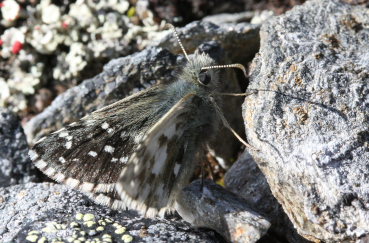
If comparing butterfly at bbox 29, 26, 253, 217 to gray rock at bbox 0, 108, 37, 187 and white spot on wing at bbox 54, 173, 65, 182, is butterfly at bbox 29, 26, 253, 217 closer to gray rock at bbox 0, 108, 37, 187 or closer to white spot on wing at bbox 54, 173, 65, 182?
white spot on wing at bbox 54, 173, 65, 182

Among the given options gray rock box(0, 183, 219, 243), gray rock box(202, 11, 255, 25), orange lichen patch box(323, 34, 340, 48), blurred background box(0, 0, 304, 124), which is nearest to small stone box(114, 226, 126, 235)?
gray rock box(0, 183, 219, 243)

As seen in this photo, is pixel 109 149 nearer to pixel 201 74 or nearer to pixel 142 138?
pixel 142 138

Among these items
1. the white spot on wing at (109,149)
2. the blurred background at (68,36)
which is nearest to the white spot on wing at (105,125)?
the white spot on wing at (109,149)

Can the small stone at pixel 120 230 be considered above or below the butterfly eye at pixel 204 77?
below

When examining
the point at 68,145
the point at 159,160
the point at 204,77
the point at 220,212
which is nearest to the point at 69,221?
the point at 68,145

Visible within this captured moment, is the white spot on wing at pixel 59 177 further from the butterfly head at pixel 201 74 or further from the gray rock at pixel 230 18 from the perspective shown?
the gray rock at pixel 230 18

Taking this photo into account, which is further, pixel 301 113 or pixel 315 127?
pixel 301 113

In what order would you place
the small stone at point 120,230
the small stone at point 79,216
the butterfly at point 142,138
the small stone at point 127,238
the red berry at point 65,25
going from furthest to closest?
the red berry at point 65,25, the butterfly at point 142,138, the small stone at point 79,216, the small stone at point 120,230, the small stone at point 127,238
